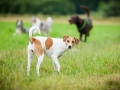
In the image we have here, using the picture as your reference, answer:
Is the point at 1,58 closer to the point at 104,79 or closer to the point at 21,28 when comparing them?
the point at 104,79

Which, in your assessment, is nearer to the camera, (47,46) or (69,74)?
(47,46)

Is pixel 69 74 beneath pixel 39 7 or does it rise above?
beneath

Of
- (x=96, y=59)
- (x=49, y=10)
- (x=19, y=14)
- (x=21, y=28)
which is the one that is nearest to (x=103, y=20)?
(x=49, y=10)

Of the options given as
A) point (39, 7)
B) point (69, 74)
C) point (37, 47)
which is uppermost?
point (39, 7)

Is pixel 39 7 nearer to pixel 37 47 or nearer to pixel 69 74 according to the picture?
pixel 69 74

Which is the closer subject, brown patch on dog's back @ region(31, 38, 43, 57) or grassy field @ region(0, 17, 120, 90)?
grassy field @ region(0, 17, 120, 90)

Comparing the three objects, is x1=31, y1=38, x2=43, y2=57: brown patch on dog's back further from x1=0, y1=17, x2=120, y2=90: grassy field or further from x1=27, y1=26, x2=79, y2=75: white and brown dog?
x1=0, y1=17, x2=120, y2=90: grassy field

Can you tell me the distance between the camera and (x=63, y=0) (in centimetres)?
5250

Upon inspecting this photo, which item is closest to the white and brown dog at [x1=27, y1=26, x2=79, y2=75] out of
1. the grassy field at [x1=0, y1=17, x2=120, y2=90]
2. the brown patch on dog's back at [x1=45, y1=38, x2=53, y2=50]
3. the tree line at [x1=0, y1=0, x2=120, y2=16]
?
the brown patch on dog's back at [x1=45, y1=38, x2=53, y2=50]

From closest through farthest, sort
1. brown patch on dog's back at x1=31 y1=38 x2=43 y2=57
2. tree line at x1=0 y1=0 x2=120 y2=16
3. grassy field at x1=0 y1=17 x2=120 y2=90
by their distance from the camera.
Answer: grassy field at x1=0 y1=17 x2=120 y2=90 < brown patch on dog's back at x1=31 y1=38 x2=43 y2=57 < tree line at x1=0 y1=0 x2=120 y2=16

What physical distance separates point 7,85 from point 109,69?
296 cm

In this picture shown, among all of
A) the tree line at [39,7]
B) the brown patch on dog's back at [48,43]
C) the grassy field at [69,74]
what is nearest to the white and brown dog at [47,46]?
the brown patch on dog's back at [48,43]

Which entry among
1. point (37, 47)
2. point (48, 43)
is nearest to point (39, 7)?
point (48, 43)

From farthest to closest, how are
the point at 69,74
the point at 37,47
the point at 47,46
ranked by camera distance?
the point at 69,74 < the point at 47,46 < the point at 37,47
